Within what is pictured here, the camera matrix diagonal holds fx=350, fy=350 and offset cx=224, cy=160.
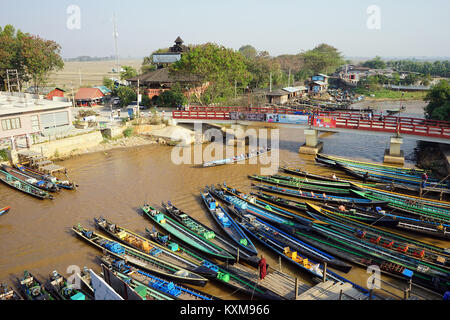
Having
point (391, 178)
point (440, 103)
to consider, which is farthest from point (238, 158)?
point (440, 103)

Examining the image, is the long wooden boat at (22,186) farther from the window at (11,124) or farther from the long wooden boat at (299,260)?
the long wooden boat at (299,260)

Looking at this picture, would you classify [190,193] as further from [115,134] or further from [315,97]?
[315,97]

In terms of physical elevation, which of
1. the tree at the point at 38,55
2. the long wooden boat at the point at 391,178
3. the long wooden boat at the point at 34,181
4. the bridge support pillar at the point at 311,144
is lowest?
the long wooden boat at the point at 391,178

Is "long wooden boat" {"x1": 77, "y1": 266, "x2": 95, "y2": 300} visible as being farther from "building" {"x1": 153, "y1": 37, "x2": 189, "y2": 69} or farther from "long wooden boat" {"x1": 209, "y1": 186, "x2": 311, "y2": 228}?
"building" {"x1": 153, "y1": 37, "x2": 189, "y2": 69}

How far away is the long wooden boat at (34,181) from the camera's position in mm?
26188

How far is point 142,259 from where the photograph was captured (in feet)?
55.0

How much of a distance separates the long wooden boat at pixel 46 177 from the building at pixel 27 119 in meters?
3.56

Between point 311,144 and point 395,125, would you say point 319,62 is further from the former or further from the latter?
point 395,125

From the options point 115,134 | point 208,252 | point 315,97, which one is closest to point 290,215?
point 208,252

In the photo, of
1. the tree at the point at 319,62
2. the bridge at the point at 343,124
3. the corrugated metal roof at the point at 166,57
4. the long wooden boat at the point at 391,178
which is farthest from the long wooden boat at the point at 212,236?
the tree at the point at 319,62

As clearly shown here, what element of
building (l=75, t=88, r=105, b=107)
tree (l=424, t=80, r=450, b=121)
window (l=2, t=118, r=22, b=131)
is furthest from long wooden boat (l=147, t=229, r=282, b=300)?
building (l=75, t=88, r=105, b=107)

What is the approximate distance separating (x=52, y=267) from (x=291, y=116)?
26.2 meters

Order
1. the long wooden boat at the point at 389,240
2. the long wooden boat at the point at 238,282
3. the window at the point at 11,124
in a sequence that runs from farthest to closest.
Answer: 1. the window at the point at 11,124
2. the long wooden boat at the point at 389,240
3. the long wooden boat at the point at 238,282

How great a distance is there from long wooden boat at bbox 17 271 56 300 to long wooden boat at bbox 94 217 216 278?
4.54 meters
